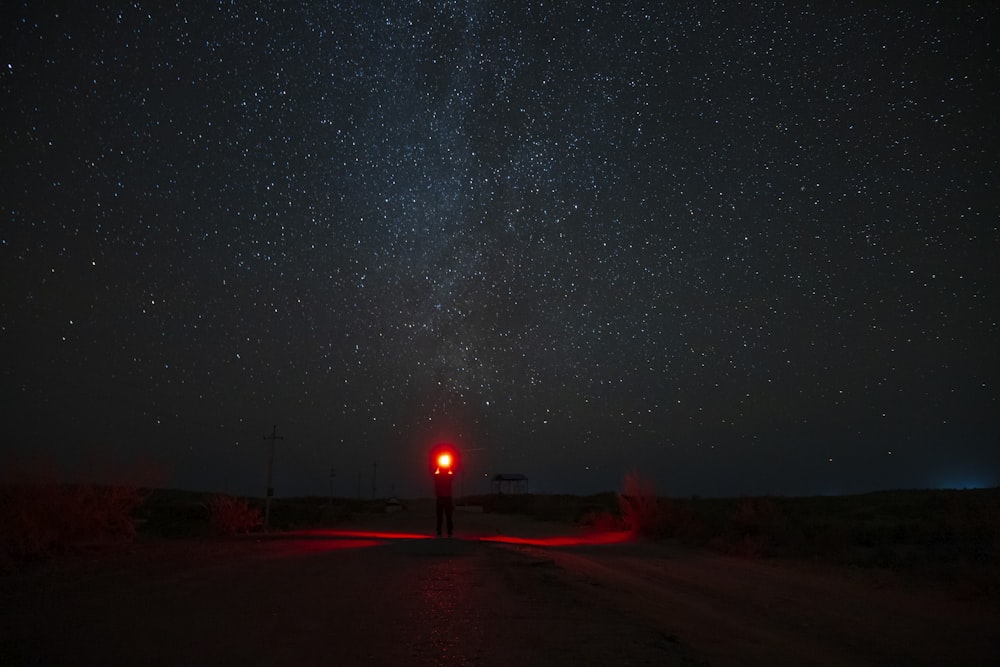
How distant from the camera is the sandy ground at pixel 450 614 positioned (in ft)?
22.7

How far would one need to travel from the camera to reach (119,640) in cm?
704

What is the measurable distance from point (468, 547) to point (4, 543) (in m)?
9.04

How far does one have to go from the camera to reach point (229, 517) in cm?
2438

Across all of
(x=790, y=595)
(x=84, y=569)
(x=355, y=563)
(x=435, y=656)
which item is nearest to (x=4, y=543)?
(x=84, y=569)

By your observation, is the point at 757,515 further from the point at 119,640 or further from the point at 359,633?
the point at 119,640

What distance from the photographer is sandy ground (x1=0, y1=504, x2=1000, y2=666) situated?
22.7ft

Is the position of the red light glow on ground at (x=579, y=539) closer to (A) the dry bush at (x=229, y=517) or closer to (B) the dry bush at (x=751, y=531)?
(B) the dry bush at (x=751, y=531)

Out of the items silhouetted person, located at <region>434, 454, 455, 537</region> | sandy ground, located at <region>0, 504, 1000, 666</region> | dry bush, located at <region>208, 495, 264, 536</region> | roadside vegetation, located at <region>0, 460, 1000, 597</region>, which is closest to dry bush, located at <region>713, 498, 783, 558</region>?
roadside vegetation, located at <region>0, 460, 1000, 597</region>

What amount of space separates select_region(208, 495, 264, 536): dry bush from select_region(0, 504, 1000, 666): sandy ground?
328 inches

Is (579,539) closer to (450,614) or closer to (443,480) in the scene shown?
(443,480)

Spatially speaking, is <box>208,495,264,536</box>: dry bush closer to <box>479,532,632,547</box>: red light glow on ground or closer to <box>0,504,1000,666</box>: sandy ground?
<box>479,532,632,547</box>: red light glow on ground

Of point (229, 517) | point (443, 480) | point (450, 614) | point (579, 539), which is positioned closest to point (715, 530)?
point (579, 539)

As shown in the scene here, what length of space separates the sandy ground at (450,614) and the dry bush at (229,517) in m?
8.34

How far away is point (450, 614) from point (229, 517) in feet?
58.7
